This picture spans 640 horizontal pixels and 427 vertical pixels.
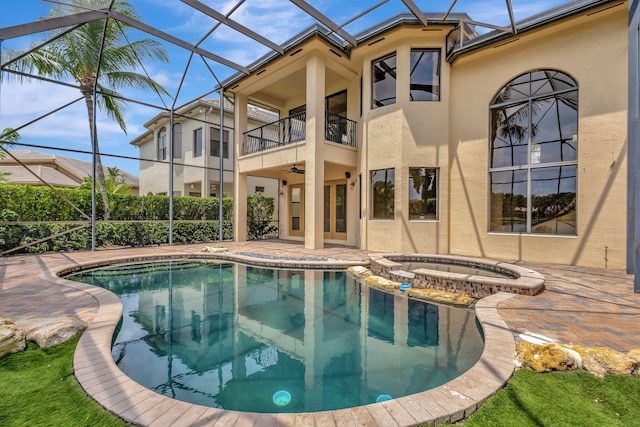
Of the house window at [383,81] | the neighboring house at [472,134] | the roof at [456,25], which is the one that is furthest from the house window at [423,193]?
the roof at [456,25]

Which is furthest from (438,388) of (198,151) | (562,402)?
(198,151)

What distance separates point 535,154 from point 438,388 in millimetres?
8899

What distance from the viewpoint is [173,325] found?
4918 mm

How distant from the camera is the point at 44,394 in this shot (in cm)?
257

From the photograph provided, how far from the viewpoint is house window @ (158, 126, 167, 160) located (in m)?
20.6

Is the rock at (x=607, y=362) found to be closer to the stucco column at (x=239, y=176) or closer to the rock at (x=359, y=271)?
the rock at (x=359, y=271)

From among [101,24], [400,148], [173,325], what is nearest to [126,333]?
[173,325]

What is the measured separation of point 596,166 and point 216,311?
32.1 feet

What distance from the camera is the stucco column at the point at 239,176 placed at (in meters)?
14.2

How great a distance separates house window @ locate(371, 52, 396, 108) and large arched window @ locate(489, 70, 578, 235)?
3367mm

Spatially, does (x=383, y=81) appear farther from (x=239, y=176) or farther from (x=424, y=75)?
(x=239, y=176)

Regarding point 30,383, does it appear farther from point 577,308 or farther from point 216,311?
point 577,308

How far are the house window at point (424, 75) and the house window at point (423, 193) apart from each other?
2.55m

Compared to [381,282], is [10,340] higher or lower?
higher
